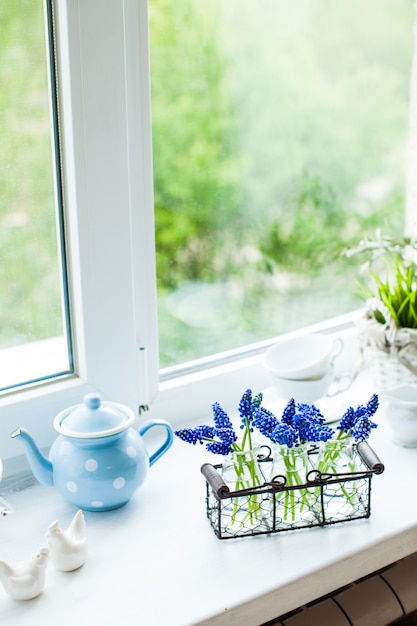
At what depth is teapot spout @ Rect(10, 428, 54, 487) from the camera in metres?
1.06

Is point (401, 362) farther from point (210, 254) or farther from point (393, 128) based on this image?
point (393, 128)

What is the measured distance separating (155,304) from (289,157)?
1.42ft

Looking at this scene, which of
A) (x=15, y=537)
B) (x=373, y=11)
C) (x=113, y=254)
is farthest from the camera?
A: (x=373, y=11)

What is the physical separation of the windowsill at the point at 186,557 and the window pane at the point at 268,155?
361mm

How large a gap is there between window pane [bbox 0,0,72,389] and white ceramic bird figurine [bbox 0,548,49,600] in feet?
1.07

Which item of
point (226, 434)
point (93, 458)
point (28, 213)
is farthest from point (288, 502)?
point (28, 213)

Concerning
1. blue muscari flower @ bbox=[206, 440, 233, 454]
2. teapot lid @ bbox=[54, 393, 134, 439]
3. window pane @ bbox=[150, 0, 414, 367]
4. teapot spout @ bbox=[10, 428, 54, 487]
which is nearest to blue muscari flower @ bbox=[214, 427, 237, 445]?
blue muscari flower @ bbox=[206, 440, 233, 454]

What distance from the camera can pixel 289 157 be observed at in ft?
4.95

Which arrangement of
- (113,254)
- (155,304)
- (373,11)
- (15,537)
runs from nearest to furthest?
(15,537)
(113,254)
(155,304)
(373,11)

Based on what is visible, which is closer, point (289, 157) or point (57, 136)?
point (57, 136)

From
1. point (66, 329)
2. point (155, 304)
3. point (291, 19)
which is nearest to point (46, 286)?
point (66, 329)

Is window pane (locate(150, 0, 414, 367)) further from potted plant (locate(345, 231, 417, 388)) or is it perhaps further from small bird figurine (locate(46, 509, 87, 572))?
small bird figurine (locate(46, 509, 87, 572))

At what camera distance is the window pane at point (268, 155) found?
1332mm

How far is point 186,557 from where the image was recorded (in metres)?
1.01
